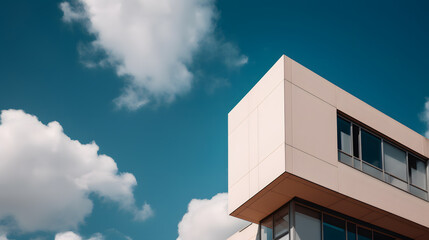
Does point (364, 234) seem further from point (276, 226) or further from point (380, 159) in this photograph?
point (276, 226)

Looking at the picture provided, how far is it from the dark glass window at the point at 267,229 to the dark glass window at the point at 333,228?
2.14 metres

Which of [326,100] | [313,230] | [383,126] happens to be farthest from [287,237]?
[383,126]

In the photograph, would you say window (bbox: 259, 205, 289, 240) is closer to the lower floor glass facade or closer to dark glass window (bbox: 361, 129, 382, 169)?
the lower floor glass facade

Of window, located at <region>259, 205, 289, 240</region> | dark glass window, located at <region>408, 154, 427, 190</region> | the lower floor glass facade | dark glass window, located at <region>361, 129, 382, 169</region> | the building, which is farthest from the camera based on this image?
dark glass window, located at <region>408, 154, 427, 190</region>

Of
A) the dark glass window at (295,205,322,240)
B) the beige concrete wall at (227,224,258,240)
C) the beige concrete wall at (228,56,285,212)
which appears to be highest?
the beige concrete wall at (228,56,285,212)

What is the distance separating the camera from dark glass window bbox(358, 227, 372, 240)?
20755 millimetres

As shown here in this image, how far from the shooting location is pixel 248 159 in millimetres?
20406

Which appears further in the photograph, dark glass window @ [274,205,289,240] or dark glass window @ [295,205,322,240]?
dark glass window @ [274,205,289,240]

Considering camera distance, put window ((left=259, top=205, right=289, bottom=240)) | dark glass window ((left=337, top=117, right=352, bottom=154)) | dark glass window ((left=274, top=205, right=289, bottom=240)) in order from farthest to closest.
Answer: dark glass window ((left=337, top=117, right=352, bottom=154)) → window ((left=259, top=205, right=289, bottom=240)) → dark glass window ((left=274, top=205, right=289, bottom=240))

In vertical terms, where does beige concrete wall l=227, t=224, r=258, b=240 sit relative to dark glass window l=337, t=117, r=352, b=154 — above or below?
below

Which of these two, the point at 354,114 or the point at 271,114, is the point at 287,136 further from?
the point at 354,114

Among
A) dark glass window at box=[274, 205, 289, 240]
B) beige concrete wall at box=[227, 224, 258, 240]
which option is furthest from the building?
beige concrete wall at box=[227, 224, 258, 240]

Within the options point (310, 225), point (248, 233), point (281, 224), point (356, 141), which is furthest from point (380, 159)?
point (248, 233)

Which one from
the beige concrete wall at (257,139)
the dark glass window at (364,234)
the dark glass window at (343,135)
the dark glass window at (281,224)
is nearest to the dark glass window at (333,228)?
the dark glass window at (364,234)
